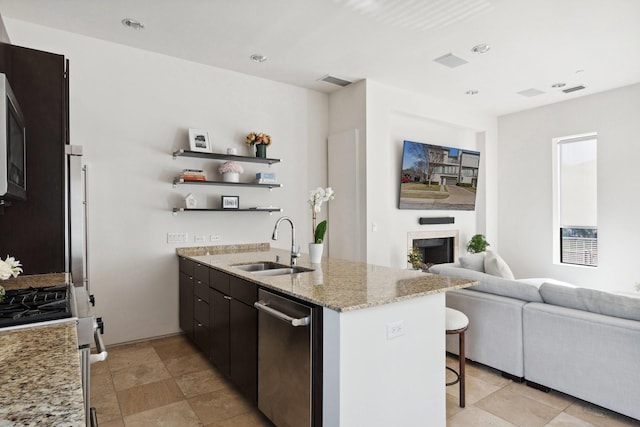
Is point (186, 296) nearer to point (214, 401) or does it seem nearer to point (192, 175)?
point (192, 175)

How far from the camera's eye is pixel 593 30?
338cm

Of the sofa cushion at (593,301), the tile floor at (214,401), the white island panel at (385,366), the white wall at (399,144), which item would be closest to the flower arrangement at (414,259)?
the white wall at (399,144)

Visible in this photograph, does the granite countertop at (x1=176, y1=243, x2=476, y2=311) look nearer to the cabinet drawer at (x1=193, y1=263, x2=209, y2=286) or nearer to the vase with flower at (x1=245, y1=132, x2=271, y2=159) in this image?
the cabinet drawer at (x1=193, y1=263, x2=209, y2=286)

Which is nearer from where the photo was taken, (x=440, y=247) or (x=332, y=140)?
(x=332, y=140)

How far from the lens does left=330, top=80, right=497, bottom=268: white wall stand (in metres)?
4.66

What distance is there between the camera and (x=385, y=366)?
1.90 m

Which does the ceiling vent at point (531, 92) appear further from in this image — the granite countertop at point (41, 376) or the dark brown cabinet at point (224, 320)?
the granite countertop at point (41, 376)

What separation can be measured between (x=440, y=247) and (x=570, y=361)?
3421 mm

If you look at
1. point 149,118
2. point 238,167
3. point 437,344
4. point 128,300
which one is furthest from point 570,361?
point 149,118

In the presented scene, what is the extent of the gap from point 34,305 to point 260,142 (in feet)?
10.2

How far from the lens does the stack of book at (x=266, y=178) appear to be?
4.35 metres

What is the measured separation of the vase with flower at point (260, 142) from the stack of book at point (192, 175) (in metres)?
0.69

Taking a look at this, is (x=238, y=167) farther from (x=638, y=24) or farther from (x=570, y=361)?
(x=638, y=24)

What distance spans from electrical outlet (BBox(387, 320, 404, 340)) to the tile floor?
2.96ft
